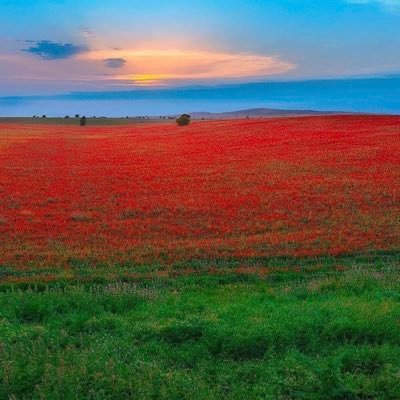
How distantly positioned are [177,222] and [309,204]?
23.3 ft

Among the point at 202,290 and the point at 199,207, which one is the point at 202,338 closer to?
the point at 202,290

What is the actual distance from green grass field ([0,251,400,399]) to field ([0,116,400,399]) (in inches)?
1.2

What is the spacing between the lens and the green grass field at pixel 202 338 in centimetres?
752

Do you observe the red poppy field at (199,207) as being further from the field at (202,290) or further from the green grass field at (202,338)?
the green grass field at (202,338)

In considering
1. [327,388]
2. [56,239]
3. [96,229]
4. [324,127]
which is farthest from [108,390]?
[324,127]

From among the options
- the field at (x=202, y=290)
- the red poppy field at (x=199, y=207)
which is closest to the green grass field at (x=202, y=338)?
the field at (x=202, y=290)

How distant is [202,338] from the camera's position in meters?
9.20

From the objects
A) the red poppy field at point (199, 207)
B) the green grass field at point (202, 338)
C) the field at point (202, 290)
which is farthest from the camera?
the red poppy field at point (199, 207)

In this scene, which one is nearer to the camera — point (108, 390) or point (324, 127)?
point (108, 390)

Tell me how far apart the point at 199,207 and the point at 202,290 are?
41.4 feet

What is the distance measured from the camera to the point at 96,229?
68.7 feet

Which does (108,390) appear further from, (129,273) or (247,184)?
(247,184)

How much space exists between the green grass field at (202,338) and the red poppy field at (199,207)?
3.27 metres

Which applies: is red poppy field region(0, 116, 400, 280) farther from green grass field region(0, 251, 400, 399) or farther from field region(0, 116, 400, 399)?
green grass field region(0, 251, 400, 399)
